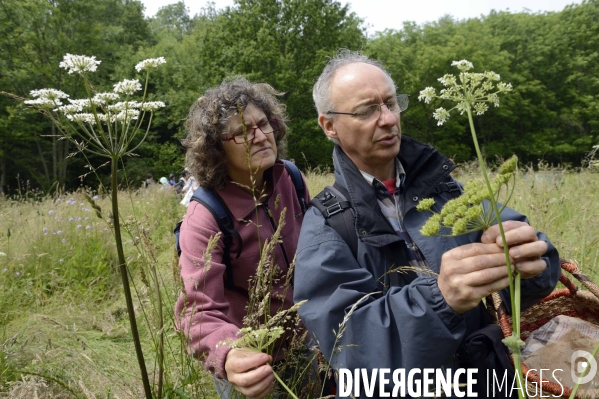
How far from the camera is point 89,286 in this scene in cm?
498

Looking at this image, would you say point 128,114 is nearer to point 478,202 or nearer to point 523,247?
point 478,202

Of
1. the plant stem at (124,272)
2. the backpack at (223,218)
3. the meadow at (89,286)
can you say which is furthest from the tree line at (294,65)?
the plant stem at (124,272)

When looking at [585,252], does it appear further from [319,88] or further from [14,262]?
[14,262]

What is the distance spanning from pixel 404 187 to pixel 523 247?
758 mm

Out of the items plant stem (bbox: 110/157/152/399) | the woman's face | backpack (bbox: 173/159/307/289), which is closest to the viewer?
plant stem (bbox: 110/157/152/399)

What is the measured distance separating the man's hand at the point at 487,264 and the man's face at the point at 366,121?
81cm

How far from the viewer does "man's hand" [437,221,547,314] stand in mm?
1125

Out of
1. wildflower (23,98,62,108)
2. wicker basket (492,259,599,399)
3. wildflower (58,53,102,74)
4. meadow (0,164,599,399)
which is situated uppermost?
wildflower (58,53,102,74)

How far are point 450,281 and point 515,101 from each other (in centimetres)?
3572

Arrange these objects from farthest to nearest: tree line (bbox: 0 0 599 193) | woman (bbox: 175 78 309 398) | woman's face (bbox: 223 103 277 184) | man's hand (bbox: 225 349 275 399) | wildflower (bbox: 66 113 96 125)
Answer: tree line (bbox: 0 0 599 193) < woman's face (bbox: 223 103 277 184) < woman (bbox: 175 78 309 398) < wildflower (bbox: 66 113 96 125) < man's hand (bbox: 225 349 275 399)

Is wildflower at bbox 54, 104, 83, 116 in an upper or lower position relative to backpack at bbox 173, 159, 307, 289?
upper

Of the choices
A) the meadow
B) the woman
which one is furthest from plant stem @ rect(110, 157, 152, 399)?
the woman

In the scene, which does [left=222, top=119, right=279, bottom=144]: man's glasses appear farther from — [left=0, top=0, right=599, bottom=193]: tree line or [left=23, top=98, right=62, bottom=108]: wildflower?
[left=0, top=0, right=599, bottom=193]: tree line

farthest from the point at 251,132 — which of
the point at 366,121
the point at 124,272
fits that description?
the point at 124,272
